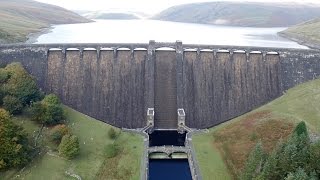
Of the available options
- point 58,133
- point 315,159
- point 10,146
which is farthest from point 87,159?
point 315,159

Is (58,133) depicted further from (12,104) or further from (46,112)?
(12,104)

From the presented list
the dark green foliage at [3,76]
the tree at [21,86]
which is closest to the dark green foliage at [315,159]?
the tree at [21,86]

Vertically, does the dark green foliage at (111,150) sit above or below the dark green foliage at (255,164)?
below

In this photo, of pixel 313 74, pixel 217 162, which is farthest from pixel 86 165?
pixel 313 74

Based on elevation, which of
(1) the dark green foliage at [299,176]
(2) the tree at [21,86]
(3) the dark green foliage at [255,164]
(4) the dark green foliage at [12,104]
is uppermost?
(2) the tree at [21,86]

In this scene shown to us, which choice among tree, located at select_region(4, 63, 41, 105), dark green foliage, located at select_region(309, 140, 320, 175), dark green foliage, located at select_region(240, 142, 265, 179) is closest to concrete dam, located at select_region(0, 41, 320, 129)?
tree, located at select_region(4, 63, 41, 105)

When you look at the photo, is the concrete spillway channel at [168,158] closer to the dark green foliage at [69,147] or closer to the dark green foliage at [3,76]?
the dark green foliage at [69,147]
